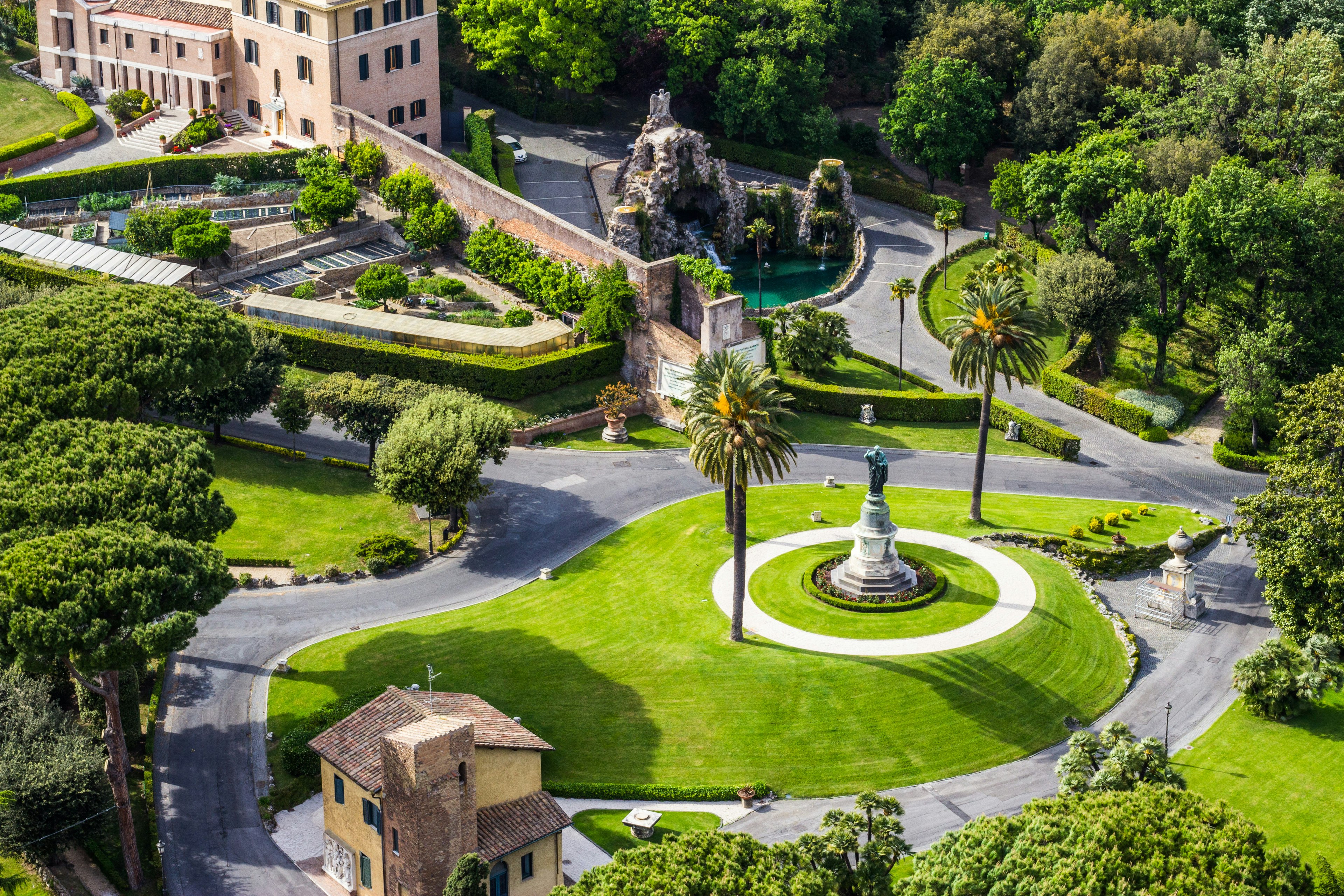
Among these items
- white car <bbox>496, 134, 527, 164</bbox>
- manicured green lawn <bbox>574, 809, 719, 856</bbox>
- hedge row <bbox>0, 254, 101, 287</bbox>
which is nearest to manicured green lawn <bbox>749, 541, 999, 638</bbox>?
manicured green lawn <bbox>574, 809, 719, 856</bbox>

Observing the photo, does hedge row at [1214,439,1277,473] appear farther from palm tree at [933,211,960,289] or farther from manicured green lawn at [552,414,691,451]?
manicured green lawn at [552,414,691,451]

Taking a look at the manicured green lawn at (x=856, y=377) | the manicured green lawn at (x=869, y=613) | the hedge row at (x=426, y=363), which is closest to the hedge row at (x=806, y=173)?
the manicured green lawn at (x=856, y=377)

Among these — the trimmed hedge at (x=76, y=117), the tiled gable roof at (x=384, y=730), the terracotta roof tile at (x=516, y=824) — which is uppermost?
the trimmed hedge at (x=76, y=117)

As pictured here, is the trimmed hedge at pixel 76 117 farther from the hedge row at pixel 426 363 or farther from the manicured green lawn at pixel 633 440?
the manicured green lawn at pixel 633 440

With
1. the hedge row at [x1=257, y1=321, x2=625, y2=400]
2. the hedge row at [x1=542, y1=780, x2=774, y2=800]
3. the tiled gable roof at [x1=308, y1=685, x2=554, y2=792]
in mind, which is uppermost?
the hedge row at [x1=257, y1=321, x2=625, y2=400]

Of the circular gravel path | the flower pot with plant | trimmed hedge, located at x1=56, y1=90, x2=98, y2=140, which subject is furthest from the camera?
trimmed hedge, located at x1=56, y1=90, x2=98, y2=140

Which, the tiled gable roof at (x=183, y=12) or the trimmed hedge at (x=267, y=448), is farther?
the tiled gable roof at (x=183, y=12)
